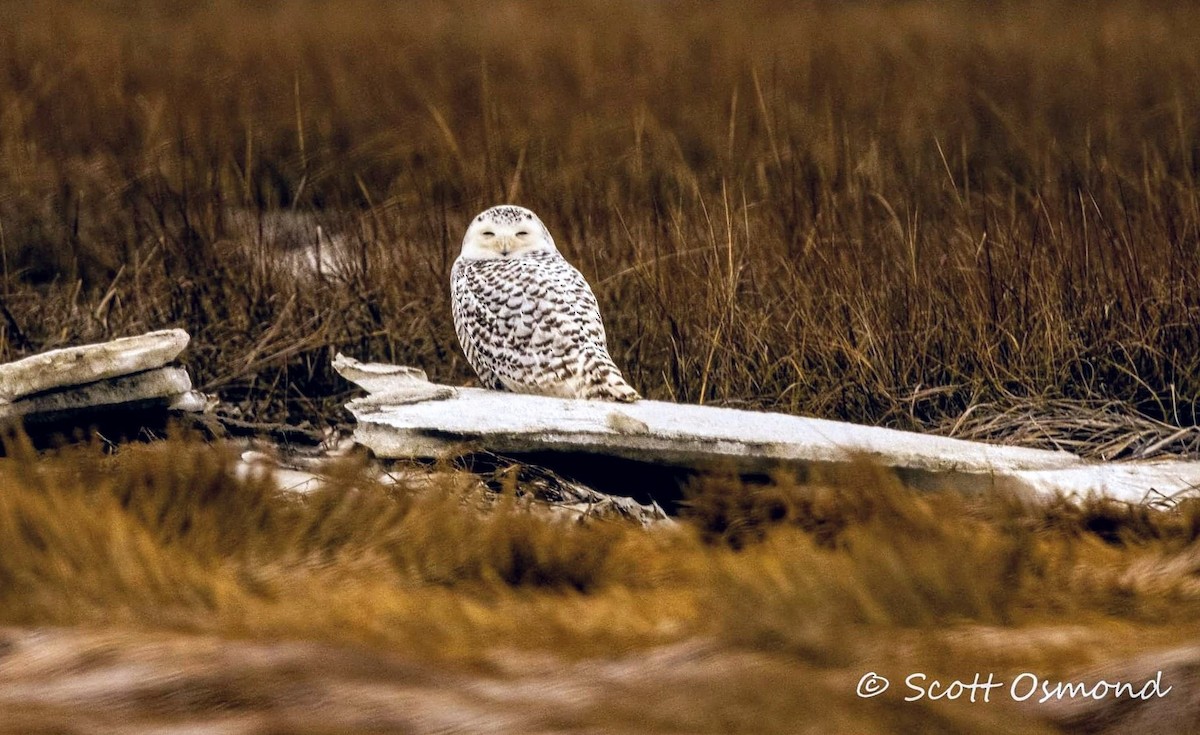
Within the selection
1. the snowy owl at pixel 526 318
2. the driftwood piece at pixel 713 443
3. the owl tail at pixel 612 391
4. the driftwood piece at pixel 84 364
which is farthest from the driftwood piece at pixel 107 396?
the owl tail at pixel 612 391

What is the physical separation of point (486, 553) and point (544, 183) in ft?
9.18

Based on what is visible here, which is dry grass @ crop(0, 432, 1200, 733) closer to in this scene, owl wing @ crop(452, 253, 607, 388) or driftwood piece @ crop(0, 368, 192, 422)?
driftwood piece @ crop(0, 368, 192, 422)

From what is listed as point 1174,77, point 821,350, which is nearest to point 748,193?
point 821,350

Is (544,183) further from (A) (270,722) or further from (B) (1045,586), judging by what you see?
(A) (270,722)

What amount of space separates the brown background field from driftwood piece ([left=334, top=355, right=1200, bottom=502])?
124 mm

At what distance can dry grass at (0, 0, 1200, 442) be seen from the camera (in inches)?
129

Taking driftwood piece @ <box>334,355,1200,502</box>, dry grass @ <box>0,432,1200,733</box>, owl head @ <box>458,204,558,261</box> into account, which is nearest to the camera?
dry grass @ <box>0,432,1200,733</box>

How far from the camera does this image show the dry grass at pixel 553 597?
53.6 inches

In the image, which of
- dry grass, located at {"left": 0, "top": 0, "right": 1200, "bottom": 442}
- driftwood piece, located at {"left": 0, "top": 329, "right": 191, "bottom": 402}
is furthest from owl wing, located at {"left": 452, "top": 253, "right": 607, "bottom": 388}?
driftwood piece, located at {"left": 0, "top": 329, "right": 191, "bottom": 402}

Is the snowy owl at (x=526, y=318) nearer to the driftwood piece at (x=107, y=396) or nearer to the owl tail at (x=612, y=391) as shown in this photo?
the owl tail at (x=612, y=391)

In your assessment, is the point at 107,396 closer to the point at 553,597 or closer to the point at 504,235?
the point at 504,235

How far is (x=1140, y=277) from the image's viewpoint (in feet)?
10.9

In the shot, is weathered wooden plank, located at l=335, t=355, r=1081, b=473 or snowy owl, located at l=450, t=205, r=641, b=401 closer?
weathered wooden plank, located at l=335, t=355, r=1081, b=473

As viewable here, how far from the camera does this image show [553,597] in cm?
173
